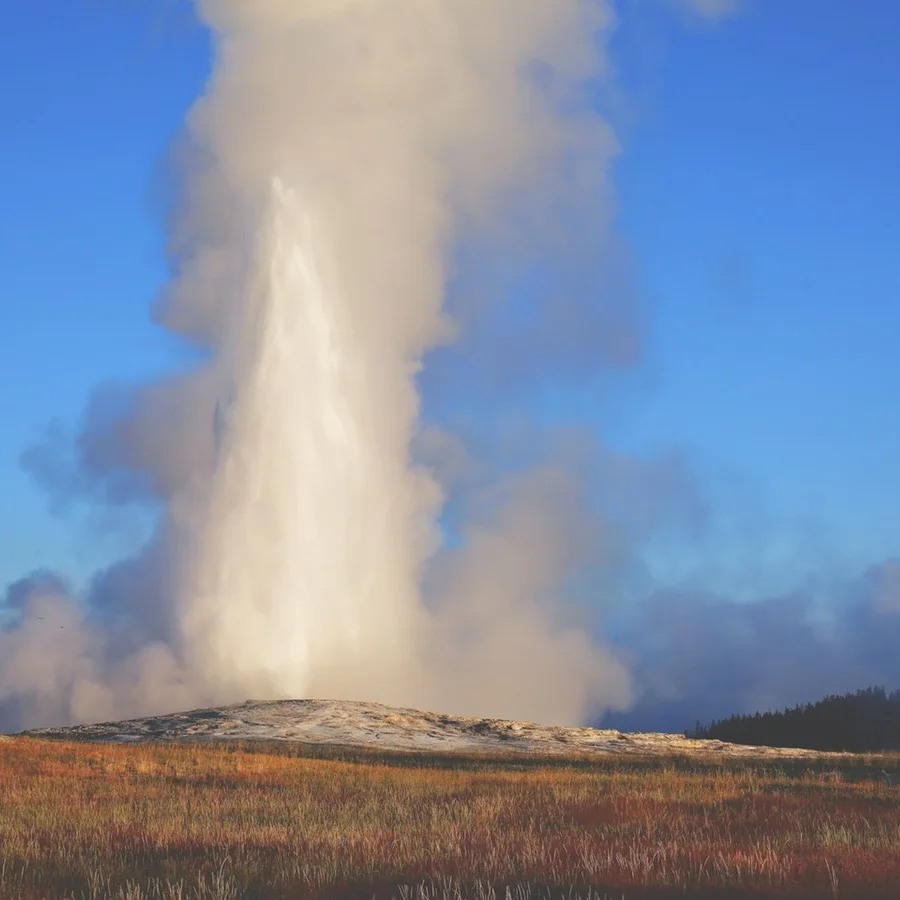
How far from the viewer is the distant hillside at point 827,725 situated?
127250 millimetres

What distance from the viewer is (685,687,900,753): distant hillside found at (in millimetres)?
127250

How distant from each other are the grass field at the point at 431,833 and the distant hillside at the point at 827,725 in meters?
94.3

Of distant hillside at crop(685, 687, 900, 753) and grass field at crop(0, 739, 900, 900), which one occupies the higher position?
distant hillside at crop(685, 687, 900, 753)

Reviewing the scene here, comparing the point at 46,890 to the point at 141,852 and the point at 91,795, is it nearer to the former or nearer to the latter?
the point at 141,852

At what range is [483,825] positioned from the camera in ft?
69.3

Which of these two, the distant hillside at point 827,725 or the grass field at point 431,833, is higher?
the distant hillside at point 827,725

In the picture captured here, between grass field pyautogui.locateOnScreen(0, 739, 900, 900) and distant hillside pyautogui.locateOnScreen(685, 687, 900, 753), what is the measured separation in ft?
309

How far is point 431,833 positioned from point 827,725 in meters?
124

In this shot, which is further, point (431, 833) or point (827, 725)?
point (827, 725)

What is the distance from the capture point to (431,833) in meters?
19.5

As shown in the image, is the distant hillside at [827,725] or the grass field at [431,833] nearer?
the grass field at [431,833]

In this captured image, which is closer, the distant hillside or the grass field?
the grass field

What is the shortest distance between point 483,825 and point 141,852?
6.28 metres

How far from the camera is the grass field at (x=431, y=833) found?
14055mm
